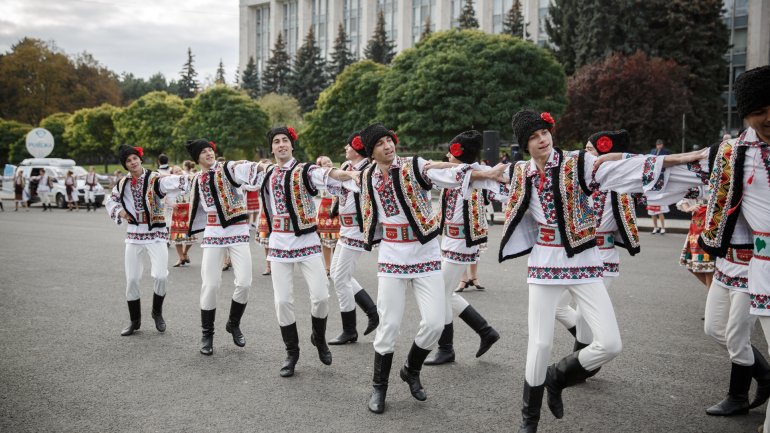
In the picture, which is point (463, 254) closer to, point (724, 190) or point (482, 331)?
point (482, 331)

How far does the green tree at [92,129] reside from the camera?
65.0m

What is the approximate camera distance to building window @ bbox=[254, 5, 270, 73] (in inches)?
3982

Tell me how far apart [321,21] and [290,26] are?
24.1 ft

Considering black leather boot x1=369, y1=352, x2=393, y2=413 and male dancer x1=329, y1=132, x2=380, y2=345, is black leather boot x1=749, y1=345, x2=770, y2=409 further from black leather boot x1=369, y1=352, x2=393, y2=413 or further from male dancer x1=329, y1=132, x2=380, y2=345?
male dancer x1=329, y1=132, x2=380, y2=345

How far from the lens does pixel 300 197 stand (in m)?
6.27

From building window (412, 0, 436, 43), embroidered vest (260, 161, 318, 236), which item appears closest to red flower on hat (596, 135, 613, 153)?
embroidered vest (260, 161, 318, 236)

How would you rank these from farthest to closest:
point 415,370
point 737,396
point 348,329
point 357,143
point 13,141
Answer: point 13,141, point 357,143, point 348,329, point 415,370, point 737,396

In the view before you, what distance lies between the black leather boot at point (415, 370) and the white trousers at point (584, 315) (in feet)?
3.38

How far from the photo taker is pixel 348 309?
7.21 m

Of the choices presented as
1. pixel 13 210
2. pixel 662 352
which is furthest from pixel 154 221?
pixel 13 210

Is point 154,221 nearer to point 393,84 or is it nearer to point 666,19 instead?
point 393,84

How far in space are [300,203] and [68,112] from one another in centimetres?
8386

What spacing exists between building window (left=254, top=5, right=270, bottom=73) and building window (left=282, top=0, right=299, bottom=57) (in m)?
→ 4.67

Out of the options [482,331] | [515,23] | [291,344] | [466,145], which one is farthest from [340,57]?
[291,344]
